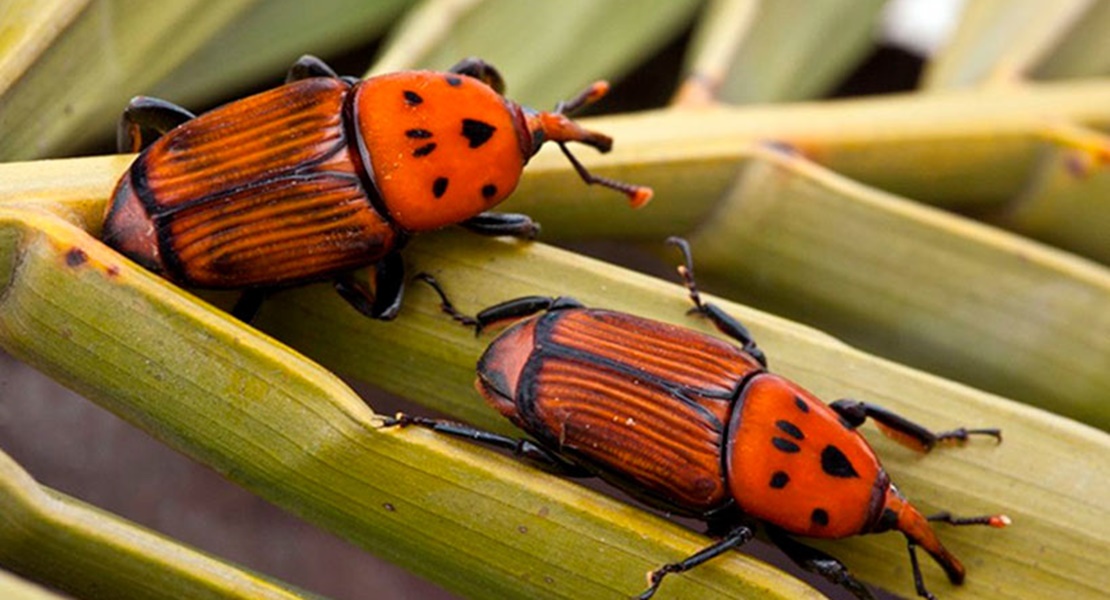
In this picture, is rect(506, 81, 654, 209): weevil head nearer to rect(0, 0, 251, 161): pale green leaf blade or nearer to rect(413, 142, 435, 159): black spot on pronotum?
rect(413, 142, 435, 159): black spot on pronotum

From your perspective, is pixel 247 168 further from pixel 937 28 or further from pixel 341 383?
pixel 937 28

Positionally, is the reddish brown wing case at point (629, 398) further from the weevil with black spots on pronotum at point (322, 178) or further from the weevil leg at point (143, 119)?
the weevil leg at point (143, 119)

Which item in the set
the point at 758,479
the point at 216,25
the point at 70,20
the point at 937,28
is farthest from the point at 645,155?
the point at 937,28

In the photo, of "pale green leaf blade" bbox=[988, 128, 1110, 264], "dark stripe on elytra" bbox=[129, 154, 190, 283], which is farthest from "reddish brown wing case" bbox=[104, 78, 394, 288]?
"pale green leaf blade" bbox=[988, 128, 1110, 264]

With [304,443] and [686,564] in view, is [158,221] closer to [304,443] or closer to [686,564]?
[304,443]

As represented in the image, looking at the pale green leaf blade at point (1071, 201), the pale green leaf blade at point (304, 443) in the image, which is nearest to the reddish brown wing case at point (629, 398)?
the pale green leaf blade at point (304, 443)

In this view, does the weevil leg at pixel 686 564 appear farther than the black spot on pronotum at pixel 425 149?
No
